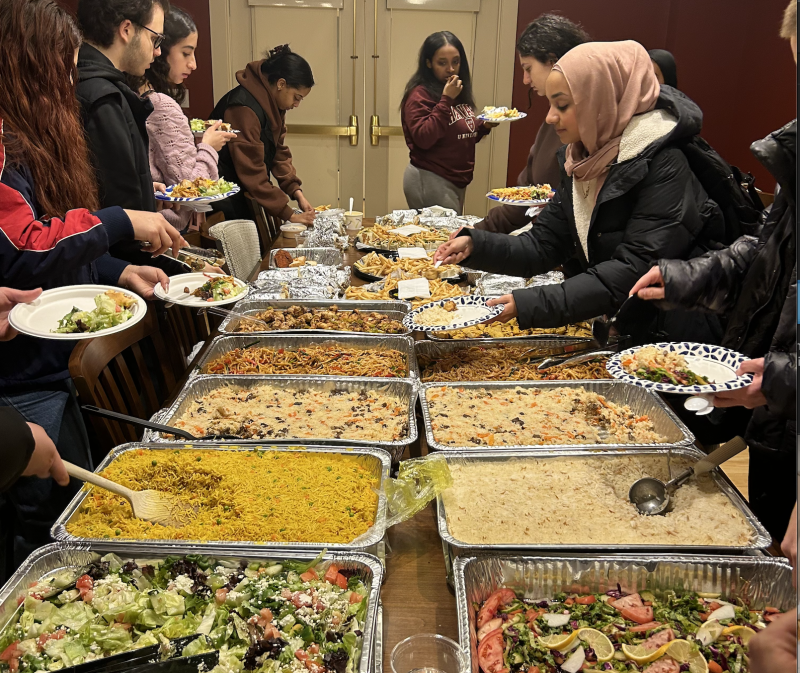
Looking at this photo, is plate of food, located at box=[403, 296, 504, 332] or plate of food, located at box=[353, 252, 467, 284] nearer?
plate of food, located at box=[403, 296, 504, 332]

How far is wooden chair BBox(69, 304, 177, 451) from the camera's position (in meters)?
1.98

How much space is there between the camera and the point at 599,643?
1264 mm

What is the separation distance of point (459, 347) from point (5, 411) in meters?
1.68

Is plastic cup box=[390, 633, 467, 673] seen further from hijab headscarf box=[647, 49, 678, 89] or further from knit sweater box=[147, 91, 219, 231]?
hijab headscarf box=[647, 49, 678, 89]

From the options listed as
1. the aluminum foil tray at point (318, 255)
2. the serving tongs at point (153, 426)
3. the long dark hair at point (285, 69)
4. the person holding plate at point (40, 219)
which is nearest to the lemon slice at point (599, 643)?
the serving tongs at point (153, 426)

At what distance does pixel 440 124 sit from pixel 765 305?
403cm

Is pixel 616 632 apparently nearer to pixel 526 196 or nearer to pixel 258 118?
pixel 526 196

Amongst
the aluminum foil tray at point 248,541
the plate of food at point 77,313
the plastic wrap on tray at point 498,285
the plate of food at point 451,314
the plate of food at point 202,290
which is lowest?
the plastic wrap on tray at point 498,285

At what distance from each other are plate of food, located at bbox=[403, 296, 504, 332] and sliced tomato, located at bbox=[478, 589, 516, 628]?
117 centimetres

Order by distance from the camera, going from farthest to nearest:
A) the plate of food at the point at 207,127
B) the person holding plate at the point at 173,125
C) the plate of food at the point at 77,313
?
the plate of food at the point at 207,127 < the person holding plate at the point at 173,125 < the plate of food at the point at 77,313

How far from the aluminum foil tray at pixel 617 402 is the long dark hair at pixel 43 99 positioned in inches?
54.2

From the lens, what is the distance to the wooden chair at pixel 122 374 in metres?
1.98

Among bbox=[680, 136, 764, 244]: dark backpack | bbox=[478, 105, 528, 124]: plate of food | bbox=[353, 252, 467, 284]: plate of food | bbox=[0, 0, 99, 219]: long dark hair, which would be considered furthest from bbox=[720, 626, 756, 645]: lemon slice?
bbox=[478, 105, 528, 124]: plate of food

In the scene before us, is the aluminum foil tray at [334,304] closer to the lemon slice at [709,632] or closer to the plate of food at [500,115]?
the lemon slice at [709,632]
